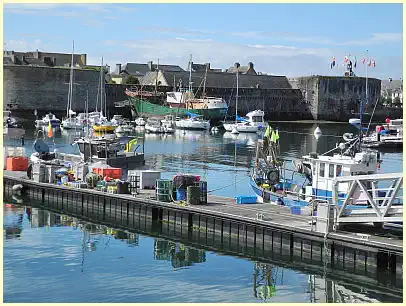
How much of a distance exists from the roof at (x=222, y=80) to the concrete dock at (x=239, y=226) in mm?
81400

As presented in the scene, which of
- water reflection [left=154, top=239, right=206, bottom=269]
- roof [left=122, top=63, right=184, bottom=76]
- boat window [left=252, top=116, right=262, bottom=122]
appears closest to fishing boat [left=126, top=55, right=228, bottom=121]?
boat window [left=252, top=116, right=262, bottom=122]

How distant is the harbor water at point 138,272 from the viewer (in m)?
21.3

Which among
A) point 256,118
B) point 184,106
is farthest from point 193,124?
point 184,106

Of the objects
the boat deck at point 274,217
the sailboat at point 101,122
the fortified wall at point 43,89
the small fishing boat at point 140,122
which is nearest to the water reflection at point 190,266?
the boat deck at point 274,217

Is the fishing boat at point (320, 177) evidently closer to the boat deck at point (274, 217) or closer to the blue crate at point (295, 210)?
the blue crate at point (295, 210)

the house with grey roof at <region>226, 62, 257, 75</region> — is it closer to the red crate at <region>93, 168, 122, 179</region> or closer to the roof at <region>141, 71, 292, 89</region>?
the roof at <region>141, 71, 292, 89</region>

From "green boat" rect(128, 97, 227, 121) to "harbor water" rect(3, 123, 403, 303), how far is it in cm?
6819

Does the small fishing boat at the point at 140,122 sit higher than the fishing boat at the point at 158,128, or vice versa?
the small fishing boat at the point at 140,122

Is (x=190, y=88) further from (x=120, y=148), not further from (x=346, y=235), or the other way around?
(x=346, y=235)

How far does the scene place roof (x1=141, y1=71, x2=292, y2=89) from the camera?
11625cm

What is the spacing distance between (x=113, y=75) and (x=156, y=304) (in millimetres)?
108979

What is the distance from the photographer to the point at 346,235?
2373 cm

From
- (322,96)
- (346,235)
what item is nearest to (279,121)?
(322,96)

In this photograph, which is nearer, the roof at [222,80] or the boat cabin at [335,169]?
the boat cabin at [335,169]
